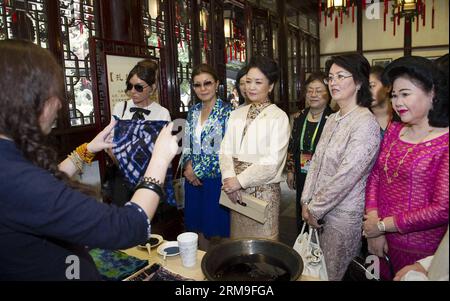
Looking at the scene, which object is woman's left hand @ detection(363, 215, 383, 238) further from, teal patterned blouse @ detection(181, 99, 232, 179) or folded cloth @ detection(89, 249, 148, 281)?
teal patterned blouse @ detection(181, 99, 232, 179)

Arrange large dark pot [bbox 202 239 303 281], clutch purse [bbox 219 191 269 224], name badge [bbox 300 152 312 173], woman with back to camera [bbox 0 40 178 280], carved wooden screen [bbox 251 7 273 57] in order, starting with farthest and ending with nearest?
carved wooden screen [bbox 251 7 273 57] < name badge [bbox 300 152 312 173] < clutch purse [bbox 219 191 269 224] < large dark pot [bbox 202 239 303 281] < woman with back to camera [bbox 0 40 178 280]

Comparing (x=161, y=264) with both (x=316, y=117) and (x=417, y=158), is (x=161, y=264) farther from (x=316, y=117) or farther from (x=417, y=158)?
(x=316, y=117)

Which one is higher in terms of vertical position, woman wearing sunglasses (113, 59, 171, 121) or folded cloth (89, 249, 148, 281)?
woman wearing sunglasses (113, 59, 171, 121)

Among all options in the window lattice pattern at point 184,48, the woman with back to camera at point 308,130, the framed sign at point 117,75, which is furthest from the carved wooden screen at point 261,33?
the framed sign at point 117,75

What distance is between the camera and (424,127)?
1.12 metres

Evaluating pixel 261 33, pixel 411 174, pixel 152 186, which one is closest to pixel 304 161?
pixel 411 174

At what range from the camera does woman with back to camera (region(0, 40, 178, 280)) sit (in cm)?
73

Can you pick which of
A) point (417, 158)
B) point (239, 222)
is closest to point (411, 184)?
point (417, 158)

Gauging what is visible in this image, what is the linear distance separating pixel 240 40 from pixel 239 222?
386 cm

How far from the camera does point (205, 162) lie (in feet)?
8.04

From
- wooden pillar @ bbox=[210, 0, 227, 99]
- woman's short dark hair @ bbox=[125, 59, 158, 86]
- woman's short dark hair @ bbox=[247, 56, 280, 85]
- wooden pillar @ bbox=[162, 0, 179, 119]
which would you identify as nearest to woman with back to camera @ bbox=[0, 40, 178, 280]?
woman's short dark hair @ bbox=[247, 56, 280, 85]

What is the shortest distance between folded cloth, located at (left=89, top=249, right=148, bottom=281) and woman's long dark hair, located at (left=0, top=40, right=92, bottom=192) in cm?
46

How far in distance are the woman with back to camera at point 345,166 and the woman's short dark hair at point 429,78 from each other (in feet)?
1.46

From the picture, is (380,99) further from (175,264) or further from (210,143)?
(175,264)
